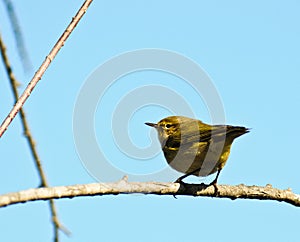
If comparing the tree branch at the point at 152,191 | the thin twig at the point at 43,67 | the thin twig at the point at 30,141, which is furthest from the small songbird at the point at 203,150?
the thin twig at the point at 43,67

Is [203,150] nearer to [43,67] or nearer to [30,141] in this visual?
[30,141]

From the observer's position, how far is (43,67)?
2.83 meters

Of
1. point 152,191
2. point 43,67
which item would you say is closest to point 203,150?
point 152,191

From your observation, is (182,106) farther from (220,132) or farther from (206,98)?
(206,98)

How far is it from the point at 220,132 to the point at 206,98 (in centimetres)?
127

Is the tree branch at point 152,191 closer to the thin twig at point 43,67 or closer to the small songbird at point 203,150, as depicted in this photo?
the thin twig at point 43,67

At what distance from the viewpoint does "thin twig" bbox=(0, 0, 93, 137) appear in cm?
265

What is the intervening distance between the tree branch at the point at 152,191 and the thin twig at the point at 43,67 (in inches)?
14.3

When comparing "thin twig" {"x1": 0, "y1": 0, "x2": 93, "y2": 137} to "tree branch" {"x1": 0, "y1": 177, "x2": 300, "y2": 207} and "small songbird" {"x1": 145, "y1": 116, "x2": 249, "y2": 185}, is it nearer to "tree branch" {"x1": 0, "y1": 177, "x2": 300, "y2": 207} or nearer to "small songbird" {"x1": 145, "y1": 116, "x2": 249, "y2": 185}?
"tree branch" {"x1": 0, "y1": 177, "x2": 300, "y2": 207}

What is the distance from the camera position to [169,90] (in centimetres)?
648

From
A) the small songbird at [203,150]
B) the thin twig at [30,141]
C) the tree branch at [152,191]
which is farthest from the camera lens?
the small songbird at [203,150]

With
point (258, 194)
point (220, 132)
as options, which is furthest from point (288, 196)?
point (220, 132)

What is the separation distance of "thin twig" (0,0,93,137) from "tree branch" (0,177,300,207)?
0.36 meters

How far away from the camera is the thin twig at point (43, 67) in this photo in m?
2.65
